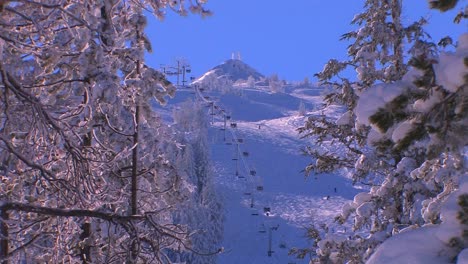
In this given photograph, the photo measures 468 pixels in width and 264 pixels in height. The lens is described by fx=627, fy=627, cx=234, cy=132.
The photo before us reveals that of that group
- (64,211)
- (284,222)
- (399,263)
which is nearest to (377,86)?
(399,263)

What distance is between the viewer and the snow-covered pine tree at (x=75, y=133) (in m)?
4.87

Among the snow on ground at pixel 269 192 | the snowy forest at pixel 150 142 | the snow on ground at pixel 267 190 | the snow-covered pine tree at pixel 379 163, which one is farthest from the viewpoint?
the snow on ground at pixel 269 192

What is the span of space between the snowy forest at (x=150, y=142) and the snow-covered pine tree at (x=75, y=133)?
3 centimetres

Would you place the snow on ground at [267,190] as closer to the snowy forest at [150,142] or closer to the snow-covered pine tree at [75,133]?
the snowy forest at [150,142]

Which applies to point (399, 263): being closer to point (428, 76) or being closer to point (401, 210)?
point (428, 76)

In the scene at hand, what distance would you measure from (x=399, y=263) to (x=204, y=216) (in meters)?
46.0

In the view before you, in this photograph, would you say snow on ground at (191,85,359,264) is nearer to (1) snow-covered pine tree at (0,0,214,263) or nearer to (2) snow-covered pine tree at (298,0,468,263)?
(2) snow-covered pine tree at (298,0,468,263)

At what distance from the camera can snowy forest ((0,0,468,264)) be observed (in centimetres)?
354

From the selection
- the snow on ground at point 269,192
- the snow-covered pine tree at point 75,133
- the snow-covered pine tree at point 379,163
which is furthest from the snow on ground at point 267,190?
the snow-covered pine tree at point 75,133

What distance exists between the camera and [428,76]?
3.54 m

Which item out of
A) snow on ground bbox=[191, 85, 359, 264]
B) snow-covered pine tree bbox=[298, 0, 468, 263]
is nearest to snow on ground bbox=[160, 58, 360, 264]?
snow on ground bbox=[191, 85, 359, 264]

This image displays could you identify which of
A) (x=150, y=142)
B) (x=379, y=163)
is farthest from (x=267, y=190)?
(x=150, y=142)

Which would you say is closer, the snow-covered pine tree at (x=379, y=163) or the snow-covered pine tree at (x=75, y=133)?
the snow-covered pine tree at (x=75, y=133)

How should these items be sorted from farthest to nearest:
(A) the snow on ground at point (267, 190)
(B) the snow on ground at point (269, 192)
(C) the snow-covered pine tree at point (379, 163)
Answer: (B) the snow on ground at point (269, 192), (A) the snow on ground at point (267, 190), (C) the snow-covered pine tree at point (379, 163)
